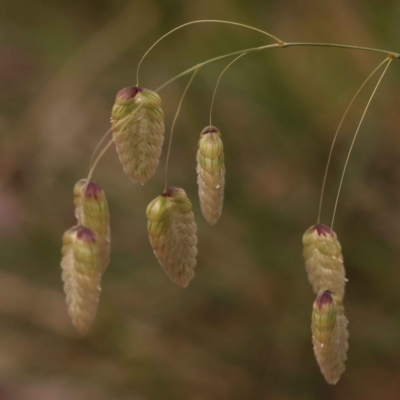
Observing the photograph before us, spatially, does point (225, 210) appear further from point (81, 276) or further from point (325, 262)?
point (81, 276)

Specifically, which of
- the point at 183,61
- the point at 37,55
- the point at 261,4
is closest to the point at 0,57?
the point at 37,55

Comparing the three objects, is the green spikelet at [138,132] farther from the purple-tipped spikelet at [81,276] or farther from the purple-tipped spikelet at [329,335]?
the purple-tipped spikelet at [329,335]

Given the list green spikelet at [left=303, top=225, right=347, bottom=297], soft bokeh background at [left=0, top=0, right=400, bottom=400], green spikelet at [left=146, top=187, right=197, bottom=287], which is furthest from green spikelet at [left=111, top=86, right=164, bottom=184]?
soft bokeh background at [left=0, top=0, right=400, bottom=400]

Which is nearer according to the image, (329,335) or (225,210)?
(329,335)

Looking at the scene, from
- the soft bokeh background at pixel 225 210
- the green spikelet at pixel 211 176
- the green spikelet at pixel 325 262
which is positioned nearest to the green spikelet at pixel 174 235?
the green spikelet at pixel 211 176

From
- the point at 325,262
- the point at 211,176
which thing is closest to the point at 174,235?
the point at 211,176
